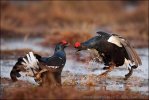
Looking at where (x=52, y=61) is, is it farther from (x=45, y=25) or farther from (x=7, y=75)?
(x=45, y=25)

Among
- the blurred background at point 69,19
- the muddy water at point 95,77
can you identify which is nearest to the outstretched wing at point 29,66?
the muddy water at point 95,77

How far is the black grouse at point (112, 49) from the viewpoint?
9.92m

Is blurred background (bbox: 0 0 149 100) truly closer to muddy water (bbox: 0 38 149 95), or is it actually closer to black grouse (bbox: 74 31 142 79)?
muddy water (bbox: 0 38 149 95)

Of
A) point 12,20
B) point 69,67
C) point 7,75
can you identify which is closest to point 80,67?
point 69,67

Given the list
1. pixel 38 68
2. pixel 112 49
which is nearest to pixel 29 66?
pixel 38 68

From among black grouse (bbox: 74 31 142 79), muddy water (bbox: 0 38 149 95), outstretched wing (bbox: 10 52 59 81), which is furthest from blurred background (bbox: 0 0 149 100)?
black grouse (bbox: 74 31 142 79)

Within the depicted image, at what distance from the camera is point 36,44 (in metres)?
16.2

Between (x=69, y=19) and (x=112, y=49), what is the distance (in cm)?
1089

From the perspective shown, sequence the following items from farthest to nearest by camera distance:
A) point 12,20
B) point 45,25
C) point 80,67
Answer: point 45,25 < point 12,20 < point 80,67

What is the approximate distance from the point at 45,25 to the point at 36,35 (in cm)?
243

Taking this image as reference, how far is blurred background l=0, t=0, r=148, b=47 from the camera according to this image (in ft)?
57.6

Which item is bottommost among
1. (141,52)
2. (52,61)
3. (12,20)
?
(52,61)

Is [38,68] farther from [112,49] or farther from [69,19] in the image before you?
[69,19]

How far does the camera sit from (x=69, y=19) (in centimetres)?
2086
